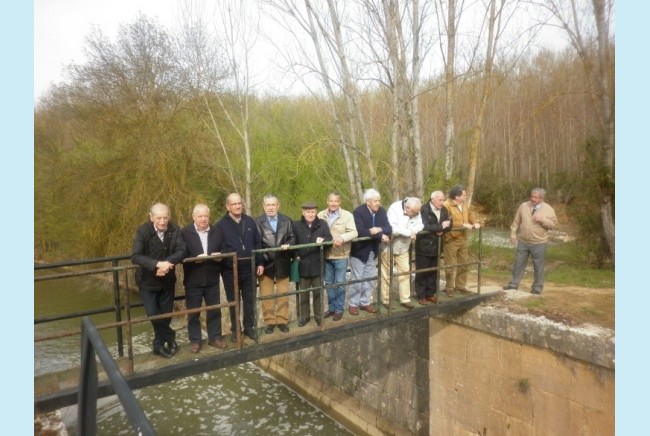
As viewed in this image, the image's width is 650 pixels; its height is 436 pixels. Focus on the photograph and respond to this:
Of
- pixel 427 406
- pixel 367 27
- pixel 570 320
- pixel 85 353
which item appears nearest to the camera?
pixel 85 353

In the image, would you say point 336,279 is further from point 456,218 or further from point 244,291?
point 456,218

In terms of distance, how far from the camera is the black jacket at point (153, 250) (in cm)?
369

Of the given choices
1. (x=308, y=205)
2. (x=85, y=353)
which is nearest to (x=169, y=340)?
(x=308, y=205)

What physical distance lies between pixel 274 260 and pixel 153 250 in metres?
1.16

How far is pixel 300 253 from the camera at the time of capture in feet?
14.7

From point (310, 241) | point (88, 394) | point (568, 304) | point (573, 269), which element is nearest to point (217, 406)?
point (310, 241)

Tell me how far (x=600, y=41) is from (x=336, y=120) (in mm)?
6151

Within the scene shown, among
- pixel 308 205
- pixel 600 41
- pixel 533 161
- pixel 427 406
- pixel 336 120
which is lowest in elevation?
pixel 427 406

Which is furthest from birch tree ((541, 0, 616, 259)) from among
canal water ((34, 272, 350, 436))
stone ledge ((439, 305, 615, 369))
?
canal water ((34, 272, 350, 436))

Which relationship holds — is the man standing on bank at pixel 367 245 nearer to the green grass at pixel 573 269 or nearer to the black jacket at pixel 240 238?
the black jacket at pixel 240 238

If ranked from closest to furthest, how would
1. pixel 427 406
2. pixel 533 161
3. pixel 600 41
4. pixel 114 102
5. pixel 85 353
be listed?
pixel 85 353
pixel 600 41
pixel 533 161
pixel 427 406
pixel 114 102

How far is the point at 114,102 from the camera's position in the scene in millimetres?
12516

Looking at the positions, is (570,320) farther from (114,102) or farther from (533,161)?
(114,102)

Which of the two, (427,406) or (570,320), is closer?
(570,320)
